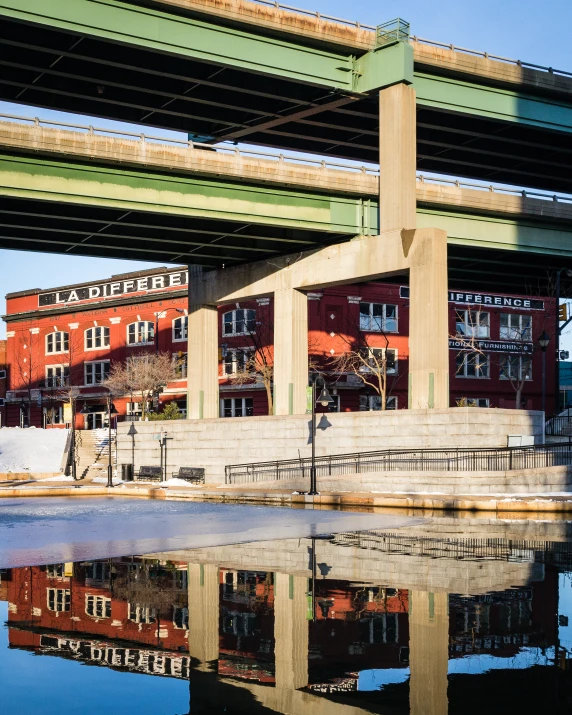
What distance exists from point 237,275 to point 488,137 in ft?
47.8

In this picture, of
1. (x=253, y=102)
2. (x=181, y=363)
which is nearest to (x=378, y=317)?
(x=181, y=363)

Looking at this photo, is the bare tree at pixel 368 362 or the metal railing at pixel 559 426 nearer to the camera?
the metal railing at pixel 559 426

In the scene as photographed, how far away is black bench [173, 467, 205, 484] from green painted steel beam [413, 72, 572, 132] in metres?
20.4

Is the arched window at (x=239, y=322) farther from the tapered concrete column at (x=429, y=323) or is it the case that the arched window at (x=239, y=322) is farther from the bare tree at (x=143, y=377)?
the tapered concrete column at (x=429, y=323)

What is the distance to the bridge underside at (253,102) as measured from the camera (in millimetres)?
38062

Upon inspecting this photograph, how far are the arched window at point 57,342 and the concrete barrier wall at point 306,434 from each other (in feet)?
101

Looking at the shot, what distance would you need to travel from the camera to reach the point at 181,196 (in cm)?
3900

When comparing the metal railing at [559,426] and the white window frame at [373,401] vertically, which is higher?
the white window frame at [373,401]

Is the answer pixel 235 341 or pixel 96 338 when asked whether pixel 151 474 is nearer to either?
pixel 235 341

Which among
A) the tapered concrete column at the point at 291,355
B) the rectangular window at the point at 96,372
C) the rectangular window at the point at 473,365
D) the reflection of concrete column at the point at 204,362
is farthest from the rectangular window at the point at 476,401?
the rectangular window at the point at 96,372

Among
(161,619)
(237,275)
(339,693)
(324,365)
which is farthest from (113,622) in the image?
(324,365)

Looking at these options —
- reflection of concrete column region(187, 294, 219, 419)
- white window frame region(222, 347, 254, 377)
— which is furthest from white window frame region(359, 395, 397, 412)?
reflection of concrete column region(187, 294, 219, 419)

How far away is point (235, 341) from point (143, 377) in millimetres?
7348

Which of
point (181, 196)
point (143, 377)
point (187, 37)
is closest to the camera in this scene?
point (187, 37)
